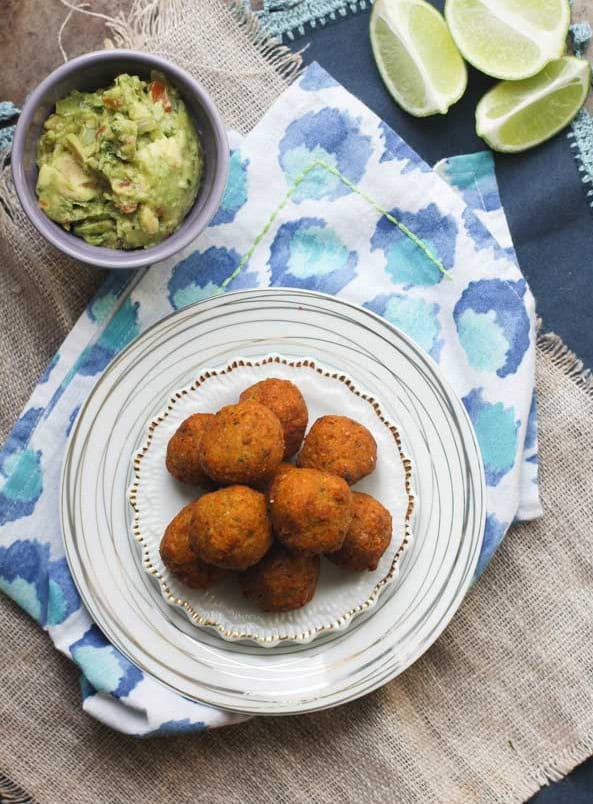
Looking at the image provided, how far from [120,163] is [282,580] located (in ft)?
2.90

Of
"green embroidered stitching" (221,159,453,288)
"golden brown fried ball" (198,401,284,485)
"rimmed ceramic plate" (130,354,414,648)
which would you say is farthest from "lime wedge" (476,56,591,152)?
"golden brown fried ball" (198,401,284,485)

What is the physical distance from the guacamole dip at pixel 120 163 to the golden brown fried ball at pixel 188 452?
0.38m

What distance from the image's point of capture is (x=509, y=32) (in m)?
2.01

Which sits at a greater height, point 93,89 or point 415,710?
point 93,89

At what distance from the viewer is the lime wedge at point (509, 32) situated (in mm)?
1993

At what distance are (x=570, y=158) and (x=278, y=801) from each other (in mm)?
1647

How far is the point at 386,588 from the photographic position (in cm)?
186

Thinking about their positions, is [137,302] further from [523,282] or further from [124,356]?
[523,282]

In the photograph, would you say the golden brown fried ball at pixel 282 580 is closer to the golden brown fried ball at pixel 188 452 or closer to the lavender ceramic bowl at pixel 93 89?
the golden brown fried ball at pixel 188 452

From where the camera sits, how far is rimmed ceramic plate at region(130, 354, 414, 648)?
183 centimetres

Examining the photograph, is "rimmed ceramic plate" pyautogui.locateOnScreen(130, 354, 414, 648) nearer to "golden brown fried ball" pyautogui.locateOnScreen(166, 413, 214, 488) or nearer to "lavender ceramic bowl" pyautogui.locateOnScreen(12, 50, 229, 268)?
"golden brown fried ball" pyautogui.locateOnScreen(166, 413, 214, 488)

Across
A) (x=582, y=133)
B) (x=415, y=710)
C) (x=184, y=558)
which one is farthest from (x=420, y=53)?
(x=415, y=710)

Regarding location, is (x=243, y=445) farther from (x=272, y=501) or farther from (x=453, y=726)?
(x=453, y=726)

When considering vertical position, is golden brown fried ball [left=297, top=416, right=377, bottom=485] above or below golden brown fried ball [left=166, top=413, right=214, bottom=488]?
below
